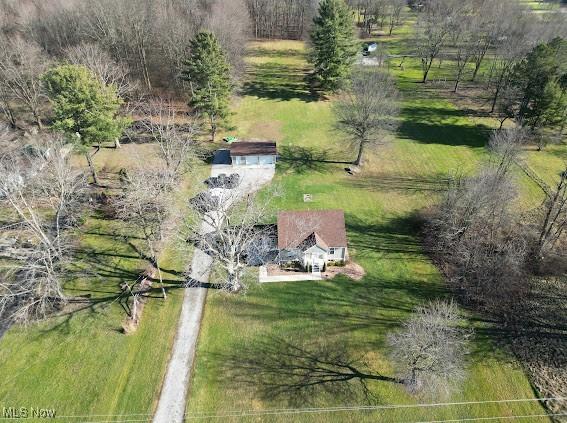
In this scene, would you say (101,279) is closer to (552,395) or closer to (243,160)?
(243,160)

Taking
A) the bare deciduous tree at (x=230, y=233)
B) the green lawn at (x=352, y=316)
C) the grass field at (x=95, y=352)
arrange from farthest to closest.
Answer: the bare deciduous tree at (x=230, y=233), the green lawn at (x=352, y=316), the grass field at (x=95, y=352)

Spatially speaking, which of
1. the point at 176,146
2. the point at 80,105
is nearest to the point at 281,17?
the point at 176,146

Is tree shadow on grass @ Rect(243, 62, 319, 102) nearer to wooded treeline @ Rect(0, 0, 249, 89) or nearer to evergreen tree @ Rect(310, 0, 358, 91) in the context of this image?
evergreen tree @ Rect(310, 0, 358, 91)

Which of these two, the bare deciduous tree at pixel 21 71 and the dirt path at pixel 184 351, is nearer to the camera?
the dirt path at pixel 184 351

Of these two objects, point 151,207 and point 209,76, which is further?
point 209,76

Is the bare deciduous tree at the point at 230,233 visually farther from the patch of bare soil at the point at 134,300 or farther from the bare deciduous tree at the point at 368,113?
the bare deciduous tree at the point at 368,113

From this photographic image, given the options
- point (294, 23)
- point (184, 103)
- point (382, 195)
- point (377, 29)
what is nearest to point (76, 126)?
point (184, 103)

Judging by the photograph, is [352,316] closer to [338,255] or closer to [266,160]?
[338,255]

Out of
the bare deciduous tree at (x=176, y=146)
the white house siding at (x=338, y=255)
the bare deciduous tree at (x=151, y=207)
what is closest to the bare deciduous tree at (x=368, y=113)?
the white house siding at (x=338, y=255)
